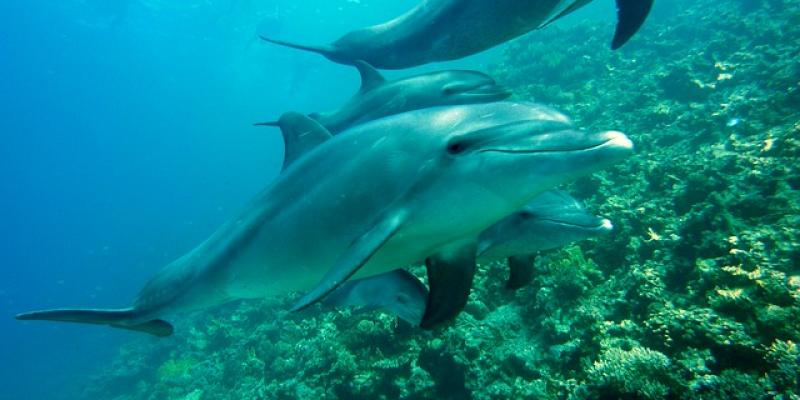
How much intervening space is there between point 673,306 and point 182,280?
535cm

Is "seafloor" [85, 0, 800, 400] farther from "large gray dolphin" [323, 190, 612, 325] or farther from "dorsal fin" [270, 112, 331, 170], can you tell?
"dorsal fin" [270, 112, 331, 170]

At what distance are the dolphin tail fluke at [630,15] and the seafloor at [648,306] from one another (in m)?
3.08

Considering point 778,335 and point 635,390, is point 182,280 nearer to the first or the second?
point 635,390

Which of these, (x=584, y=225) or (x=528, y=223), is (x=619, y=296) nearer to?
(x=584, y=225)

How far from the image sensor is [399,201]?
2.24 metres

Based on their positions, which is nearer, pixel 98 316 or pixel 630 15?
pixel 630 15

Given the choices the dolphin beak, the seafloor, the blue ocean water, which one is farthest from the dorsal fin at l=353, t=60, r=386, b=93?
the blue ocean water

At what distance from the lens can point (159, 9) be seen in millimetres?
50531

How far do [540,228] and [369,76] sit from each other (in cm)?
239

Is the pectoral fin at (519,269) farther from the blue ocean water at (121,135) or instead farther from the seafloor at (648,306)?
the blue ocean water at (121,135)

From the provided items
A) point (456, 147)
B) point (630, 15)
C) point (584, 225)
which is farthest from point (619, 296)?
point (456, 147)

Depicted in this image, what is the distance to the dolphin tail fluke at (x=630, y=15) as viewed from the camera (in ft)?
9.58

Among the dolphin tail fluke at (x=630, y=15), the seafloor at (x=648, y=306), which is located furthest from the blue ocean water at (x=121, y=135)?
the dolphin tail fluke at (x=630, y=15)

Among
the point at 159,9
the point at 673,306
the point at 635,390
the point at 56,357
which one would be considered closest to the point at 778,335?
the point at 673,306
